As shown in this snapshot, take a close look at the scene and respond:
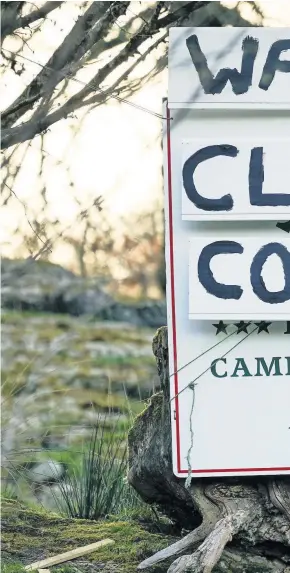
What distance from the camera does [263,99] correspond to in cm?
278

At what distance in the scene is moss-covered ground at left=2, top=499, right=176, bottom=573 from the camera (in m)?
2.79

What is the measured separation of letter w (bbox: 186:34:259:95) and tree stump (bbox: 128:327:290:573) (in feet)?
2.33

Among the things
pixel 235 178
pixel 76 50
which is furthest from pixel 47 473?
pixel 76 50

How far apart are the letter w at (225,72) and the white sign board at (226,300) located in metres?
0.02

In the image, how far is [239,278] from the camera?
272 centimetres

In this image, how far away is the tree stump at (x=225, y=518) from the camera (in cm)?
264

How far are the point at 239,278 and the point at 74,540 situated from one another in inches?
38.5

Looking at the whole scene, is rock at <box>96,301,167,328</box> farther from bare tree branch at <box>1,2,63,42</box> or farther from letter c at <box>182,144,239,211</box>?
bare tree branch at <box>1,2,63,42</box>

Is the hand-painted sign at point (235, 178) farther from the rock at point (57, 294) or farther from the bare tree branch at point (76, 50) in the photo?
the rock at point (57, 294)

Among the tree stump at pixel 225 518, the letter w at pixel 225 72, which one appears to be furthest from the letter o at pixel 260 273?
the letter w at pixel 225 72

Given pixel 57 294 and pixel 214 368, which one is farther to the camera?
pixel 57 294

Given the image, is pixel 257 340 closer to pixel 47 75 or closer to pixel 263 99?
pixel 263 99

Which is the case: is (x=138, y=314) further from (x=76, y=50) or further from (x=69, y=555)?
(x=76, y=50)

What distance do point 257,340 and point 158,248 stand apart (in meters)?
2.18
